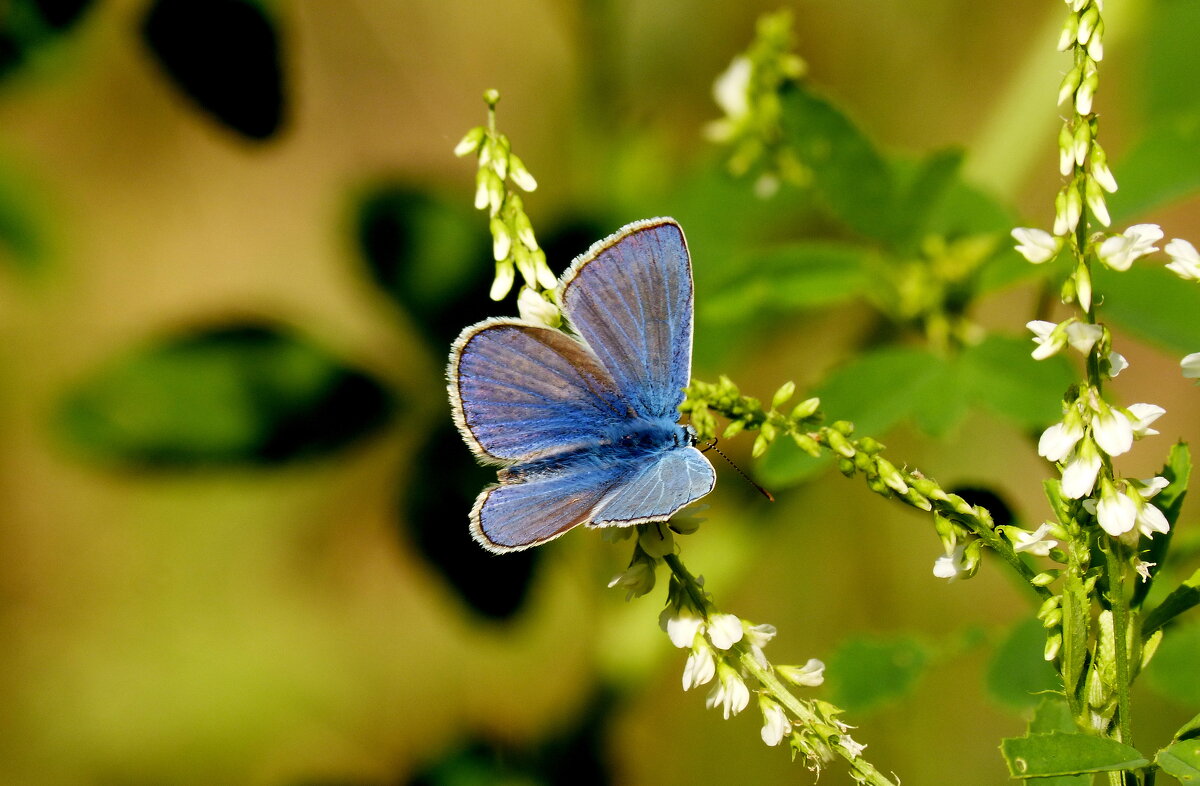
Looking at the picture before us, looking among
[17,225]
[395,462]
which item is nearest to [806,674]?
[395,462]

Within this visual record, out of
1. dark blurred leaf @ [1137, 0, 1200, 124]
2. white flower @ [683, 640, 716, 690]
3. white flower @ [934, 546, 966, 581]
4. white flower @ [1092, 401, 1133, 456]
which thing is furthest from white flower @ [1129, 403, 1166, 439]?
dark blurred leaf @ [1137, 0, 1200, 124]

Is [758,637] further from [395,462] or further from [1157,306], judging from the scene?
[395,462]

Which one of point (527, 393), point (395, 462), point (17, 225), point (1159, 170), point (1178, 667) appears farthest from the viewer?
point (395, 462)

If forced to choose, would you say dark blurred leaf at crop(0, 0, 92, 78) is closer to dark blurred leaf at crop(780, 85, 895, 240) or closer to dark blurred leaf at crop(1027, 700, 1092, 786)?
dark blurred leaf at crop(780, 85, 895, 240)

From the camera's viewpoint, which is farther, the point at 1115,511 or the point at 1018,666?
the point at 1018,666

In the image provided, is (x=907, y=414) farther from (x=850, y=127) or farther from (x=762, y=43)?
(x=762, y=43)

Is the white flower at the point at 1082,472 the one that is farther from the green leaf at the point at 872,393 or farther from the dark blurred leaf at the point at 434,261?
the dark blurred leaf at the point at 434,261

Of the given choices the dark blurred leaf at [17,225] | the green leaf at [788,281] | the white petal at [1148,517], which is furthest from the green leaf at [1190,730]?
the dark blurred leaf at [17,225]
